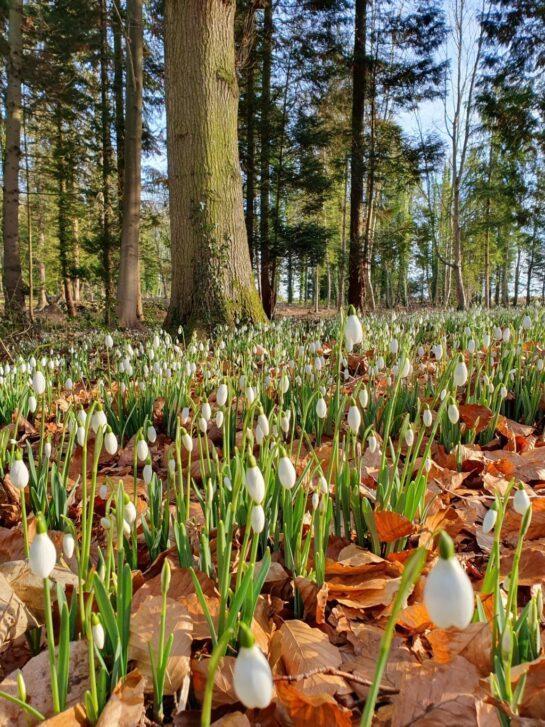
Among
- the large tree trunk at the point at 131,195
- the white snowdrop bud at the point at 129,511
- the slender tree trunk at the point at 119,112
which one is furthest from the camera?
the slender tree trunk at the point at 119,112

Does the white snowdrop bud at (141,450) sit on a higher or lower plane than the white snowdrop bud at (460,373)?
lower

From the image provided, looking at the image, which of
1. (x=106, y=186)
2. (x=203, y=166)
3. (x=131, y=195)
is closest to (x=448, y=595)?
(x=203, y=166)

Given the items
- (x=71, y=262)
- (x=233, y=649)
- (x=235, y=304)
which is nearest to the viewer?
(x=233, y=649)

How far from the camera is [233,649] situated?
3.59 feet

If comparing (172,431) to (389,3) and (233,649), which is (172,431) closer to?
(233,649)

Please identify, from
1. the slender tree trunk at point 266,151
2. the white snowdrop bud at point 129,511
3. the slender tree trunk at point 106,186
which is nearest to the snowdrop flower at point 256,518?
the white snowdrop bud at point 129,511

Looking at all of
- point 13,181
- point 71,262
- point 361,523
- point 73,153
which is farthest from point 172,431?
point 71,262

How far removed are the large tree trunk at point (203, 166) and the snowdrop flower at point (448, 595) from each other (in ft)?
17.9

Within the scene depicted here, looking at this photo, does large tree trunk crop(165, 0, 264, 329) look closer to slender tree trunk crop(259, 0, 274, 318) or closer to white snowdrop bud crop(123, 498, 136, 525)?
white snowdrop bud crop(123, 498, 136, 525)

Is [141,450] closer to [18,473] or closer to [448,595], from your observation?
[18,473]

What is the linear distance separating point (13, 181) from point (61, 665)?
36.1 feet

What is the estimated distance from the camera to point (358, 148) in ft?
42.5

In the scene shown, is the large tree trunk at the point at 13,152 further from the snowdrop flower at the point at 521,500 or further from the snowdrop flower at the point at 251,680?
the snowdrop flower at the point at 251,680

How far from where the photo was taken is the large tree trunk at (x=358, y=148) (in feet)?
42.0
